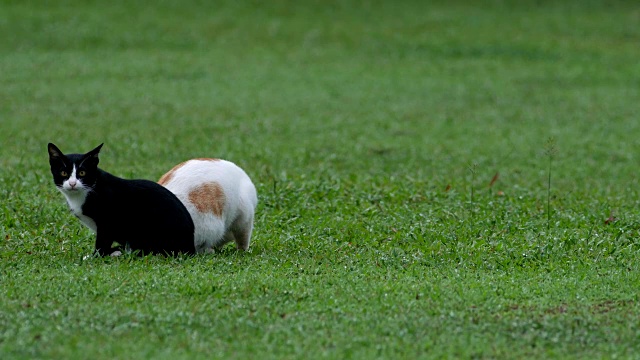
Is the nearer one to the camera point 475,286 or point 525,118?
point 475,286

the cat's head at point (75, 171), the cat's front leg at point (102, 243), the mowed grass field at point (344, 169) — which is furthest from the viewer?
the cat's front leg at point (102, 243)

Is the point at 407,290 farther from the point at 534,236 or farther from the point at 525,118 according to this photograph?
the point at 525,118

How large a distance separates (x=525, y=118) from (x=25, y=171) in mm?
10964

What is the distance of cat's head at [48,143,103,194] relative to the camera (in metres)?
7.97

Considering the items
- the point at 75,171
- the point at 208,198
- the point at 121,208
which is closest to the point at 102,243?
the point at 121,208

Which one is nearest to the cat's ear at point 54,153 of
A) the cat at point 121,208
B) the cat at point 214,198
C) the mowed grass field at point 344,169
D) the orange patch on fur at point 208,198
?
the cat at point 121,208

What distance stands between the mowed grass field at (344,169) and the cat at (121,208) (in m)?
0.22

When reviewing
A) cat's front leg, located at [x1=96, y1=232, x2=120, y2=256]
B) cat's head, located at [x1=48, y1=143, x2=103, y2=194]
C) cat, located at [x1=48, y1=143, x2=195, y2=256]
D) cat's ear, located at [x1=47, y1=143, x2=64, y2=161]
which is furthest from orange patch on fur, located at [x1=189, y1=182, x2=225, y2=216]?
cat's ear, located at [x1=47, y1=143, x2=64, y2=161]

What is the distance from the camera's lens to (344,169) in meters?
14.4

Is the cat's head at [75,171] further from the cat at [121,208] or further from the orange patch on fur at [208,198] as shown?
the orange patch on fur at [208,198]

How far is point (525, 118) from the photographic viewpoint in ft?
66.1

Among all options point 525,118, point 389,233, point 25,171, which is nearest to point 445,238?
point 389,233

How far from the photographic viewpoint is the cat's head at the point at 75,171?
7.97 metres

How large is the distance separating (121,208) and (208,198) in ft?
2.55
